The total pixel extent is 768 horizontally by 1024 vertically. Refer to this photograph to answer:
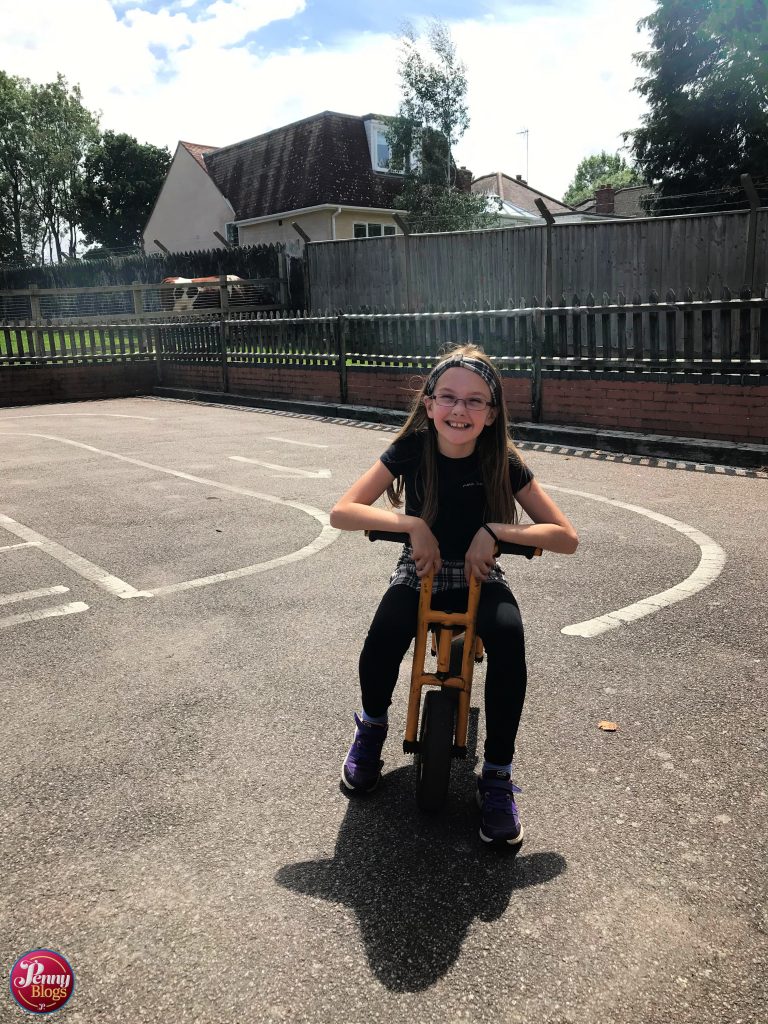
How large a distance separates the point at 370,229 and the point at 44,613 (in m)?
34.7

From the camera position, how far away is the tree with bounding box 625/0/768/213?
2833 centimetres

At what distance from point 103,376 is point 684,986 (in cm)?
1705

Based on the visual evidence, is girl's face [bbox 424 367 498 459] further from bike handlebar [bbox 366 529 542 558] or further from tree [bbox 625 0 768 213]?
tree [bbox 625 0 768 213]

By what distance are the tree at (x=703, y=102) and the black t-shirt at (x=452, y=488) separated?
93.3ft

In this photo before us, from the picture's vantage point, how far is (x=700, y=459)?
8.71 metres

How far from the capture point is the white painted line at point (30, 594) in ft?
15.4

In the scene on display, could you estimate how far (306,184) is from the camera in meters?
35.1

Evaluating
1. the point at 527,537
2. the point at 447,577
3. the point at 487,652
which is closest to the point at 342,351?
the point at 447,577

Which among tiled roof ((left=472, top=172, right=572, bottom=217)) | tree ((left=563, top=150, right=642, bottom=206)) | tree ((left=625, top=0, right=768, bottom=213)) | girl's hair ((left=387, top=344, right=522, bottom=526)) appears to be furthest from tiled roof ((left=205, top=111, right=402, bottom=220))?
tree ((left=563, top=150, right=642, bottom=206))

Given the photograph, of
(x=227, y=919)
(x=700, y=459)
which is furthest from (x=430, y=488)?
(x=700, y=459)

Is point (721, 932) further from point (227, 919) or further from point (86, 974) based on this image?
point (86, 974)

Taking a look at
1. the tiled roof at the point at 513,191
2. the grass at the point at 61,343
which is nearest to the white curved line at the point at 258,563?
the grass at the point at 61,343

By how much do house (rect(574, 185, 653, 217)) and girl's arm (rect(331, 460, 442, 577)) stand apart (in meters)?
49.7

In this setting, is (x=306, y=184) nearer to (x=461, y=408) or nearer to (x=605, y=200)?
(x=605, y=200)
